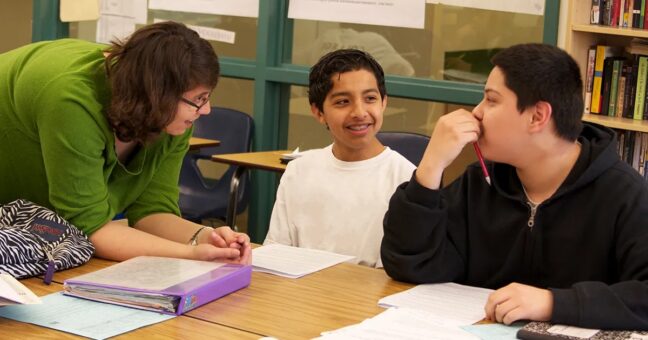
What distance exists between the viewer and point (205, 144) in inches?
183

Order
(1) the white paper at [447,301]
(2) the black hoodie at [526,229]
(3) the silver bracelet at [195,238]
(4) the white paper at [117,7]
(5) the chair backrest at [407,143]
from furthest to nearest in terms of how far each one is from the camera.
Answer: (4) the white paper at [117,7] < (5) the chair backrest at [407,143] < (3) the silver bracelet at [195,238] < (2) the black hoodie at [526,229] < (1) the white paper at [447,301]

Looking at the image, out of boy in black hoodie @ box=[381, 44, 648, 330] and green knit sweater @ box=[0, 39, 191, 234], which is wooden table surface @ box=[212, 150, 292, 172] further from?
boy in black hoodie @ box=[381, 44, 648, 330]

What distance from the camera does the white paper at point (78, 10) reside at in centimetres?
593

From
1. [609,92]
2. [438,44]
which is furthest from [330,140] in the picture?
[609,92]

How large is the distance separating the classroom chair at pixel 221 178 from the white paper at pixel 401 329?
280 centimetres

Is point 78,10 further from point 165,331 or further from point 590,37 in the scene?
point 165,331

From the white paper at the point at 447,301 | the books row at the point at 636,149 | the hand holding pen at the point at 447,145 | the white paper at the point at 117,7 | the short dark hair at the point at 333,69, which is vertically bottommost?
the white paper at the point at 447,301

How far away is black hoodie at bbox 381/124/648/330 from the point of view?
206 centimetres

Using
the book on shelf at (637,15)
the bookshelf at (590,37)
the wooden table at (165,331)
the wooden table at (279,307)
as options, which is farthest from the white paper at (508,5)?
the wooden table at (165,331)

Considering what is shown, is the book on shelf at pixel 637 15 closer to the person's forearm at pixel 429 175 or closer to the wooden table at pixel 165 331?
the person's forearm at pixel 429 175

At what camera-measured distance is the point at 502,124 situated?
83.0 inches

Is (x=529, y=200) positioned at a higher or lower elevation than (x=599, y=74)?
lower

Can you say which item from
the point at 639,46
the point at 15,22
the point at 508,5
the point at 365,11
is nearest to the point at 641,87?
the point at 639,46

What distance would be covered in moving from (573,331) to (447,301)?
313 mm
